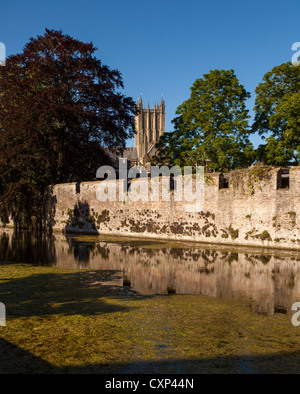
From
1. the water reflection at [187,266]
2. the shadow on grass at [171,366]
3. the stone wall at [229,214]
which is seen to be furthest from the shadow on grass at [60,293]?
the stone wall at [229,214]

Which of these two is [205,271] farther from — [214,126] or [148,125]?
[148,125]

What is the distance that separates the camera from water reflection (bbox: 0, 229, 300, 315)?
26.1 feet

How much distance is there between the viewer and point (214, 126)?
2553 centimetres

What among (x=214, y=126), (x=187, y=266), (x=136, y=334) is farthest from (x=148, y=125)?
(x=136, y=334)

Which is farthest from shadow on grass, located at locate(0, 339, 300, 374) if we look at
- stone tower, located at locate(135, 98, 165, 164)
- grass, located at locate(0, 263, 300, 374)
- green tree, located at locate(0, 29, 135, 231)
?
stone tower, located at locate(135, 98, 165, 164)

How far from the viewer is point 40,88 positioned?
2508 centimetres

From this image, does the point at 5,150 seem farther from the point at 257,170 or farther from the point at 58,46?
the point at 257,170

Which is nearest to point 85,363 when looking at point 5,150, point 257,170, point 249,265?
point 249,265

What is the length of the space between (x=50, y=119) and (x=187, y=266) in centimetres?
1713

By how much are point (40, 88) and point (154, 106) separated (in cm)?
13324

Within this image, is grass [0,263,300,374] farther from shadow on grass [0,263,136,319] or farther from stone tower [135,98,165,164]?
stone tower [135,98,165,164]

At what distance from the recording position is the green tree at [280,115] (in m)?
23.8

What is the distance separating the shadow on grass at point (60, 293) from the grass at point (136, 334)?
0.02 m

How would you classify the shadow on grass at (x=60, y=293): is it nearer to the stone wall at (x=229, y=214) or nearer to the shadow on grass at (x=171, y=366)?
the shadow on grass at (x=171, y=366)
